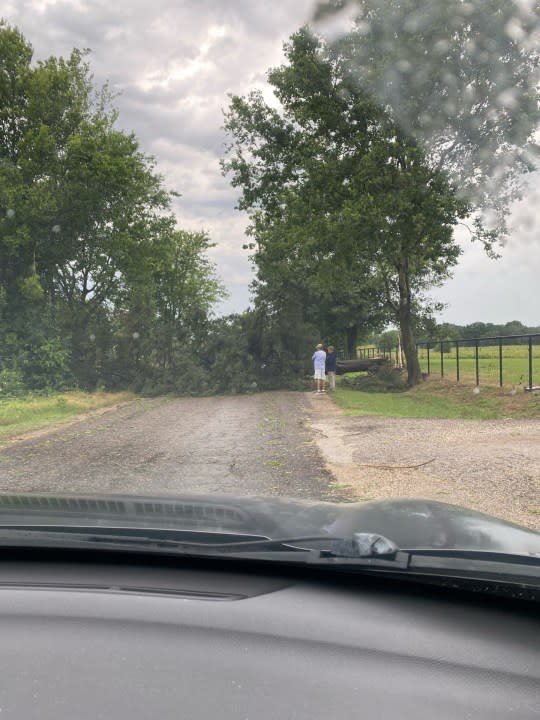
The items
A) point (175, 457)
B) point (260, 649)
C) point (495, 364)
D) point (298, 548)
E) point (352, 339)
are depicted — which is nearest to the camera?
point (260, 649)

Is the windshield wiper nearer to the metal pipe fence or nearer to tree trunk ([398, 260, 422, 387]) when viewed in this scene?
the metal pipe fence

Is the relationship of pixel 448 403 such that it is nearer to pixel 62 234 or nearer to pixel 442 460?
pixel 442 460

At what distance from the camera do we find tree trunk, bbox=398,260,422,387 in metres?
26.4

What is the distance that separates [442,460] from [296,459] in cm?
197

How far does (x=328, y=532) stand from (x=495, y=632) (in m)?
0.54

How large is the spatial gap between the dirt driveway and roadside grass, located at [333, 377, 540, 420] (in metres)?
1.71

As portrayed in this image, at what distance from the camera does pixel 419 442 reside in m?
10.5

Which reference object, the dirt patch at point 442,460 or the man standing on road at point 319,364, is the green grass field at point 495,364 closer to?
the man standing on road at point 319,364

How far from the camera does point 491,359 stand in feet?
68.9

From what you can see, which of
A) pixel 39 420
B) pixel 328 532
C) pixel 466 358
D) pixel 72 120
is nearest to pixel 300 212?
pixel 466 358

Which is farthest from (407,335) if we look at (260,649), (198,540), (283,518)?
(260,649)

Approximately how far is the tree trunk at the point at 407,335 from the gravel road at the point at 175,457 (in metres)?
11.5

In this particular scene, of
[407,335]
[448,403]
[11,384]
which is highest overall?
[407,335]

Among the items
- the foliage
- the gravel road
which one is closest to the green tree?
the foliage
